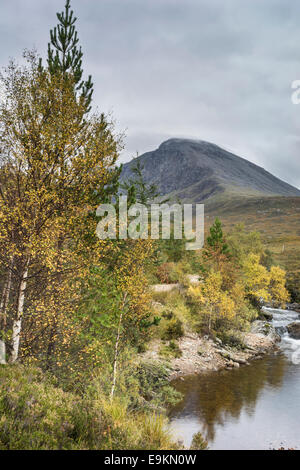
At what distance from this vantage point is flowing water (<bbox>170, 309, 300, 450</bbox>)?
16.1 meters

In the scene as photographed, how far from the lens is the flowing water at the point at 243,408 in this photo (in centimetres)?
1614

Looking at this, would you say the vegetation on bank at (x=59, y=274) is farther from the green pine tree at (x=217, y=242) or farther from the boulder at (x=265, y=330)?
the green pine tree at (x=217, y=242)

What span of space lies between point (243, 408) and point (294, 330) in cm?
2759

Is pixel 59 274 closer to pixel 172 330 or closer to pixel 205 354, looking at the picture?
pixel 172 330

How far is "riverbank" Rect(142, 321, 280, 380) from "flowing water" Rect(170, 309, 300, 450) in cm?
118

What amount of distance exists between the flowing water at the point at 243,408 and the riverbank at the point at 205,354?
1.18 meters

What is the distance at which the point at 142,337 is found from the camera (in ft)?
87.2

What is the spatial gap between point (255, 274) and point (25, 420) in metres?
51.9

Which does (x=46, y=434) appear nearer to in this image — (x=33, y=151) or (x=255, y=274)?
(x=33, y=151)

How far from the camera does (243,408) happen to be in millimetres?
20094

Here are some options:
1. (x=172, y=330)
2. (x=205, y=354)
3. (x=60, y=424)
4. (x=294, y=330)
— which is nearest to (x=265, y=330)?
(x=294, y=330)

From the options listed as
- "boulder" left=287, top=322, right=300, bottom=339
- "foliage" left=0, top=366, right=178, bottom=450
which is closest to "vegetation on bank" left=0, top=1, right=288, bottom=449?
"foliage" left=0, top=366, right=178, bottom=450

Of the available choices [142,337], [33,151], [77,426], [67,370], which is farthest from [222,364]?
[33,151]

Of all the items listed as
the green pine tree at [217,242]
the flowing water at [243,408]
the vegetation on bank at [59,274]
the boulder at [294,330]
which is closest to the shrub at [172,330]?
the flowing water at [243,408]
